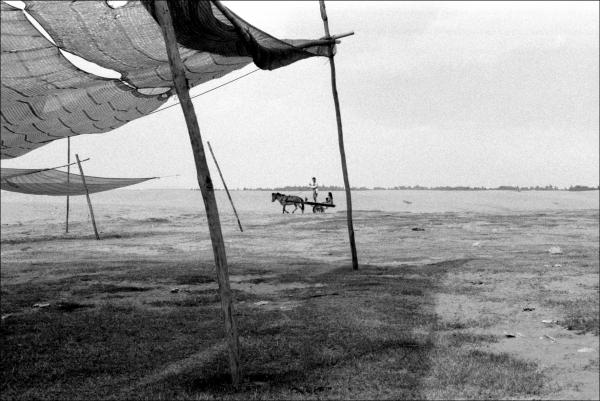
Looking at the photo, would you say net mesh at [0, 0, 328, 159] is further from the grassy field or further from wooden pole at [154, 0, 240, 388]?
the grassy field

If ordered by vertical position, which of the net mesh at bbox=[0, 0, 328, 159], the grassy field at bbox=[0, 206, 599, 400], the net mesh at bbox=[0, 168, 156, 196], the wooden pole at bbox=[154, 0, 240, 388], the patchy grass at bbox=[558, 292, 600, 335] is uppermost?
the net mesh at bbox=[0, 0, 328, 159]

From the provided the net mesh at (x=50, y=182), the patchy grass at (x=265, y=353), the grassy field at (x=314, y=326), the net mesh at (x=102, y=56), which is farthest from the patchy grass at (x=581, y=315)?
the net mesh at (x=50, y=182)

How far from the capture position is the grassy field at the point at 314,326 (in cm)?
648

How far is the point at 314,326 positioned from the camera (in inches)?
349

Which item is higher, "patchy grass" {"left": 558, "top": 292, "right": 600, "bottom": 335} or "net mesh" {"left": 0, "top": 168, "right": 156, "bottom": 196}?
"net mesh" {"left": 0, "top": 168, "right": 156, "bottom": 196}

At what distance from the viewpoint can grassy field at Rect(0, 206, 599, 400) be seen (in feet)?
21.3

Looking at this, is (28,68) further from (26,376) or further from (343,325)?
(343,325)

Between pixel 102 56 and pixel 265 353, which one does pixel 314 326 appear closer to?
pixel 265 353

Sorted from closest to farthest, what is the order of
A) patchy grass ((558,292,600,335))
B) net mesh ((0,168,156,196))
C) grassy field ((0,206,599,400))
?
grassy field ((0,206,599,400)) → patchy grass ((558,292,600,335)) → net mesh ((0,168,156,196))

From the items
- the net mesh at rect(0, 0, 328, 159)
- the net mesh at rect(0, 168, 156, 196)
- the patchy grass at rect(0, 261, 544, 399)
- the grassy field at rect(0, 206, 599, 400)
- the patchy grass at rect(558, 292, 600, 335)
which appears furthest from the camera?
the net mesh at rect(0, 168, 156, 196)

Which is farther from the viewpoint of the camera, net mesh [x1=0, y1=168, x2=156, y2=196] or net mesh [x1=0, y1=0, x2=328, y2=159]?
net mesh [x1=0, y1=168, x2=156, y2=196]

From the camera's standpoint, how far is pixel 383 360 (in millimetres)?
7203

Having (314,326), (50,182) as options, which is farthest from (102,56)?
(50,182)

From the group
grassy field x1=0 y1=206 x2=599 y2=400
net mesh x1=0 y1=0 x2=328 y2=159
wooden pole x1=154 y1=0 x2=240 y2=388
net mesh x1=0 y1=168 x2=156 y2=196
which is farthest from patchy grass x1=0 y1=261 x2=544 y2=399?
net mesh x1=0 y1=168 x2=156 y2=196
